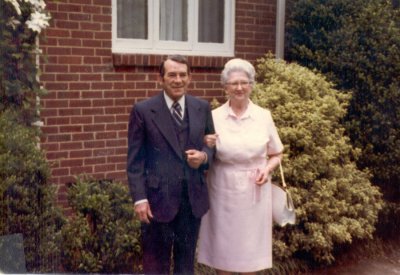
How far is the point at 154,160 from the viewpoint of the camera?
159 inches

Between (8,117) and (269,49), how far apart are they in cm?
395

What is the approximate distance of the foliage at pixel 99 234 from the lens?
5105mm

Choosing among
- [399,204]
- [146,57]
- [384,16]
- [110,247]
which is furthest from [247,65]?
[399,204]

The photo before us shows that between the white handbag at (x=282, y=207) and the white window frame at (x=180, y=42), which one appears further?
the white window frame at (x=180, y=42)

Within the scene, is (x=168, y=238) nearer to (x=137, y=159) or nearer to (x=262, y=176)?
(x=137, y=159)

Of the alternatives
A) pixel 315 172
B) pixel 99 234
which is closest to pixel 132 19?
pixel 315 172

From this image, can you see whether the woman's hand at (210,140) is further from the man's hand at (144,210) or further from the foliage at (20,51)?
the foliage at (20,51)

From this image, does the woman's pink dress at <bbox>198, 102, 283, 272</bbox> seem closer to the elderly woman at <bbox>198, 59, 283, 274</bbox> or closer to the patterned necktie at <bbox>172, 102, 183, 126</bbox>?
the elderly woman at <bbox>198, 59, 283, 274</bbox>

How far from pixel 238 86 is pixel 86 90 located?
270 centimetres

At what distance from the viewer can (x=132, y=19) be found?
7090 millimetres

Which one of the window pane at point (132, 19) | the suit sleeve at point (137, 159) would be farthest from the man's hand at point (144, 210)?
the window pane at point (132, 19)

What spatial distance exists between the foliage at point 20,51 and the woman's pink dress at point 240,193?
1.98 m

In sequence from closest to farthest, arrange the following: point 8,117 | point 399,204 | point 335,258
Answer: point 8,117 < point 335,258 < point 399,204

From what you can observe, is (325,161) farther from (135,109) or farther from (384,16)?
(135,109)
